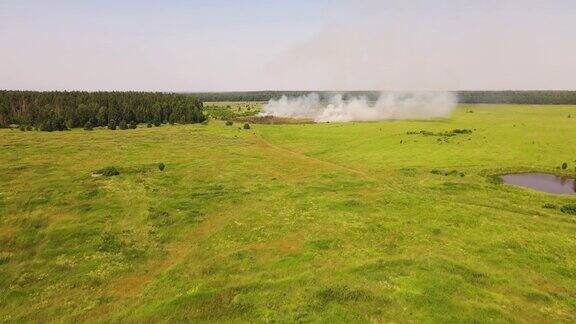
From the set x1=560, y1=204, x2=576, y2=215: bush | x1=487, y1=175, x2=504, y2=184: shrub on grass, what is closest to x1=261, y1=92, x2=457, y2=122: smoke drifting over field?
x1=487, y1=175, x2=504, y2=184: shrub on grass

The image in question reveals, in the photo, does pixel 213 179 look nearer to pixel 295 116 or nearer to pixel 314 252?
pixel 314 252

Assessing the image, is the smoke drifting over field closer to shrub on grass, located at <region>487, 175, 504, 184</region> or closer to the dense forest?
the dense forest

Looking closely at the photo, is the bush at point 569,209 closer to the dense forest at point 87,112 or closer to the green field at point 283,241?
the green field at point 283,241

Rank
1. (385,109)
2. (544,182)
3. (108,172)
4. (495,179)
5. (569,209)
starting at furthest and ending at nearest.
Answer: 1. (385,109)
2. (108,172)
3. (495,179)
4. (544,182)
5. (569,209)

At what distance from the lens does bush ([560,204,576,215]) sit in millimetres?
46906

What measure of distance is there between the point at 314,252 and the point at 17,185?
41.3 m

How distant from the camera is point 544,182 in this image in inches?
2409

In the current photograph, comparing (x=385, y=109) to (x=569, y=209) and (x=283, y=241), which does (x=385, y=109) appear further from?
(x=283, y=241)

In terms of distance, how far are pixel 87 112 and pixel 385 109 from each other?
105468 mm

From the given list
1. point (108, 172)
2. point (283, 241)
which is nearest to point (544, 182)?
point (283, 241)

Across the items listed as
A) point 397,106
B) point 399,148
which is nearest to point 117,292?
point 399,148

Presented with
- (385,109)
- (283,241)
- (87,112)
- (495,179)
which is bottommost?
(283,241)

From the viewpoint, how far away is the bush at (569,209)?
46.9 meters

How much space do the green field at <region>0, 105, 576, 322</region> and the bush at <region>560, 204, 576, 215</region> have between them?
1269 mm
